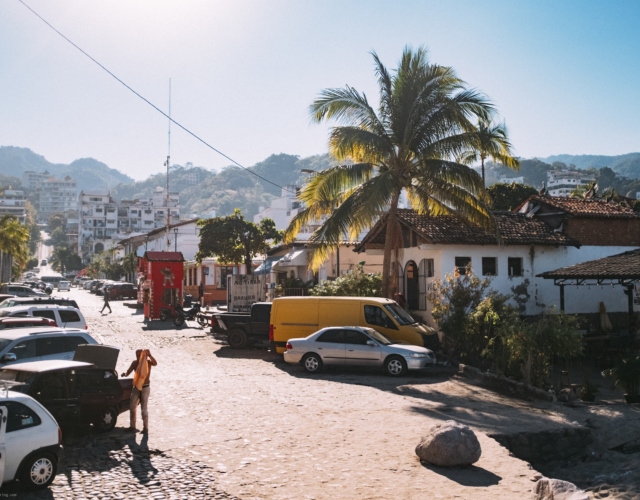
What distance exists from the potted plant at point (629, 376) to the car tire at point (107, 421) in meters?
10.8

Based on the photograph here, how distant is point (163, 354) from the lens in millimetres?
19547

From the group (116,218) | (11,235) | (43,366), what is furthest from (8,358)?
(116,218)

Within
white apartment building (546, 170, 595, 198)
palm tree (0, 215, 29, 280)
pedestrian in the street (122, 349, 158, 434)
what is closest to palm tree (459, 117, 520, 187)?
pedestrian in the street (122, 349, 158, 434)

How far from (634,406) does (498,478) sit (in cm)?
660

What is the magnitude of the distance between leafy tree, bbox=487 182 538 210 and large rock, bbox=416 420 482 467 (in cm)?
3385

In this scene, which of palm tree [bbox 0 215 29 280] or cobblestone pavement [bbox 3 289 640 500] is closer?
cobblestone pavement [bbox 3 289 640 500]

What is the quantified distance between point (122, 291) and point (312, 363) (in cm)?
4058

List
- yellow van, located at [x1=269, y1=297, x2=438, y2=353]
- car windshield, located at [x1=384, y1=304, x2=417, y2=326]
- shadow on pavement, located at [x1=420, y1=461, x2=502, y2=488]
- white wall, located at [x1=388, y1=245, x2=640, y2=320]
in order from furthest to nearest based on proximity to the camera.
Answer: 1. white wall, located at [x1=388, y1=245, x2=640, y2=320]
2. car windshield, located at [x1=384, y1=304, x2=417, y2=326]
3. yellow van, located at [x1=269, y1=297, x2=438, y2=353]
4. shadow on pavement, located at [x1=420, y1=461, x2=502, y2=488]

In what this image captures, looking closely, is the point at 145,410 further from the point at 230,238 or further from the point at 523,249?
the point at 230,238

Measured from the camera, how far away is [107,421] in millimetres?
9742

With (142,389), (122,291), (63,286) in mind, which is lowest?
(142,389)

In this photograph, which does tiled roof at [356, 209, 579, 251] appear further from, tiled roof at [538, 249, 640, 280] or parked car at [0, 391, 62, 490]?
parked car at [0, 391, 62, 490]

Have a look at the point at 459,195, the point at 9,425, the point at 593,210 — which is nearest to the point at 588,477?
the point at 9,425

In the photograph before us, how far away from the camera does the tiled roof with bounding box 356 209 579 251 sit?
21578mm
